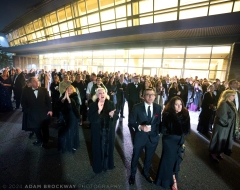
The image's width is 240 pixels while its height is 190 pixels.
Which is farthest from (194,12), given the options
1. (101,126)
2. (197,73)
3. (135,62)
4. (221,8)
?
(101,126)

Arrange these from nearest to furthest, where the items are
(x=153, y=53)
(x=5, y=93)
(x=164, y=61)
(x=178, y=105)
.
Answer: (x=178, y=105) < (x=5, y=93) < (x=164, y=61) < (x=153, y=53)

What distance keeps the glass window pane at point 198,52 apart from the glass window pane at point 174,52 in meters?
0.54

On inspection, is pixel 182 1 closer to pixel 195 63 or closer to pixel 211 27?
pixel 211 27

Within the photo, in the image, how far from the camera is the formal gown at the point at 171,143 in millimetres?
2502

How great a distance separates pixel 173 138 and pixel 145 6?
1410cm

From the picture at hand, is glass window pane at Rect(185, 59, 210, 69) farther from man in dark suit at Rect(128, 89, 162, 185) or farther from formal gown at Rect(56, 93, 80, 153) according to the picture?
formal gown at Rect(56, 93, 80, 153)

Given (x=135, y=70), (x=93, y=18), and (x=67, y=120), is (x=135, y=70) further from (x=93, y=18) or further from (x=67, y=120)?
(x=67, y=120)

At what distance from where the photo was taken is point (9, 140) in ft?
14.2

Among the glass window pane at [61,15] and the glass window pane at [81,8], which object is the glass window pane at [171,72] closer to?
the glass window pane at [81,8]

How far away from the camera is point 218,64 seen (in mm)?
11945

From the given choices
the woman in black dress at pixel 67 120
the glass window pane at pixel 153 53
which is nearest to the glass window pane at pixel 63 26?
the glass window pane at pixel 153 53

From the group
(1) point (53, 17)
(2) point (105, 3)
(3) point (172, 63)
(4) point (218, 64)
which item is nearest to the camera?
(4) point (218, 64)

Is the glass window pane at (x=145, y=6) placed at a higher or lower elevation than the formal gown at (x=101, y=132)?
higher

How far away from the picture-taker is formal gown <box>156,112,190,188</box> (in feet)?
8.21
